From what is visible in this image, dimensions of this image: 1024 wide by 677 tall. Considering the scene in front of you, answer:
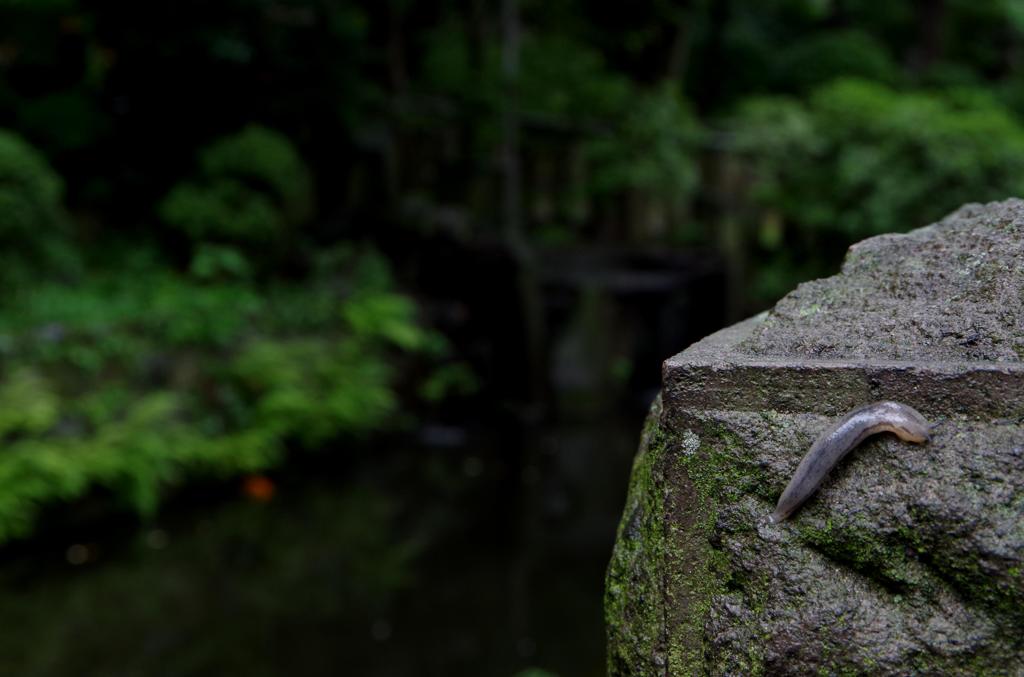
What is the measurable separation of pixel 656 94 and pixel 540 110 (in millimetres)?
1227

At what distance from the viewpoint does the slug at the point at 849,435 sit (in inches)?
52.6

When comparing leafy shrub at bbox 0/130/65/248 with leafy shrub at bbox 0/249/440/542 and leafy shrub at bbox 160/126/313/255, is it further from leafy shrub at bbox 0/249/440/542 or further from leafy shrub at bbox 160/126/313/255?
leafy shrub at bbox 160/126/313/255

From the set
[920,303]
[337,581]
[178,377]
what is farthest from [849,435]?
[178,377]

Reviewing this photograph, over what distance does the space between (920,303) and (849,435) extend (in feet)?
1.16

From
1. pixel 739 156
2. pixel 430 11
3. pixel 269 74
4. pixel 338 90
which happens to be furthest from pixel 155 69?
pixel 739 156

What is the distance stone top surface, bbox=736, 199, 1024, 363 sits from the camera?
1.47m

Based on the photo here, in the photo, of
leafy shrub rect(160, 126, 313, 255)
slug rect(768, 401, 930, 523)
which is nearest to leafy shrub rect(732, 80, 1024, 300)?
leafy shrub rect(160, 126, 313, 255)

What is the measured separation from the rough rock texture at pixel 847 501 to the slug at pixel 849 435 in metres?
0.03

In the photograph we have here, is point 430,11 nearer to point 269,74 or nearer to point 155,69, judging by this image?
point 269,74

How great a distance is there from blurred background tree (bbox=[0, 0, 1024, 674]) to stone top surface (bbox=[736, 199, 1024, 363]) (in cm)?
363

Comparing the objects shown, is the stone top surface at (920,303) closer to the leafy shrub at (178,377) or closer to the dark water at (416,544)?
the dark water at (416,544)

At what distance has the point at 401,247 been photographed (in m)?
9.58

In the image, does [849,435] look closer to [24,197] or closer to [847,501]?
[847,501]

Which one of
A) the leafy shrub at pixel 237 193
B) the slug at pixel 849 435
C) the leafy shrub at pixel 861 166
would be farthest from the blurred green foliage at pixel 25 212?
the slug at pixel 849 435
